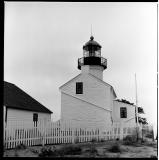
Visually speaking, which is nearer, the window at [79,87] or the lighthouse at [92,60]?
the window at [79,87]

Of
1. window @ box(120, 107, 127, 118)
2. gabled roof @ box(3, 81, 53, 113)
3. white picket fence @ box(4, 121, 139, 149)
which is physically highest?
gabled roof @ box(3, 81, 53, 113)

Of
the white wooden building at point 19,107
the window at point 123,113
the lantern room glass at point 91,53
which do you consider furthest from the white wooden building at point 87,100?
the white wooden building at point 19,107

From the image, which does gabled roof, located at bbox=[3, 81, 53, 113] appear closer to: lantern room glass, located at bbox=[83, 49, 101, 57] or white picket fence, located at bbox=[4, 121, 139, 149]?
white picket fence, located at bbox=[4, 121, 139, 149]

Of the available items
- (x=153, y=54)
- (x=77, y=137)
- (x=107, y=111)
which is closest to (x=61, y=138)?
(x=77, y=137)

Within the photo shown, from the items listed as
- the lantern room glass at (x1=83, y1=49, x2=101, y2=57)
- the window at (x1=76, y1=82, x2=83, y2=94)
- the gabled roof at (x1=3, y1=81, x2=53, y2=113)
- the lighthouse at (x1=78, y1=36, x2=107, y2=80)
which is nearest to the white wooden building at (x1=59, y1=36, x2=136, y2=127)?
the window at (x1=76, y1=82, x2=83, y2=94)

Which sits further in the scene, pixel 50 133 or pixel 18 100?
A: pixel 18 100

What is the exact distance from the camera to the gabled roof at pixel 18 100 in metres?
15.5

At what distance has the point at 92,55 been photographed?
1856cm

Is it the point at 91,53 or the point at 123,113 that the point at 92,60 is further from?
the point at 123,113

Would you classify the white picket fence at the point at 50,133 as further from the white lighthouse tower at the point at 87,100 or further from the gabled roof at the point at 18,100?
the gabled roof at the point at 18,100

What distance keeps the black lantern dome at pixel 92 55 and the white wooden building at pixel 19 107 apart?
4406mm

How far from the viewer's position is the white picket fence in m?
11.5

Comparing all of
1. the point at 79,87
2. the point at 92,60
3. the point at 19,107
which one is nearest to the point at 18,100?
the point at 19,107

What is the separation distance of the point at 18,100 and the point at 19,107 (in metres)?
1.22
